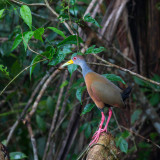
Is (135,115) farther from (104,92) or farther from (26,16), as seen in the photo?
(26,16)

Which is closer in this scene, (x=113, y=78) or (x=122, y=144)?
(x=113, y=78)

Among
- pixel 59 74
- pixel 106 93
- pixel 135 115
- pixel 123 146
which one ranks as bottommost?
pixel 135 115

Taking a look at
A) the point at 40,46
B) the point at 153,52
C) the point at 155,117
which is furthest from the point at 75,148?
the point at 153,52

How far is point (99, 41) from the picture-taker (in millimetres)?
Result: 4289

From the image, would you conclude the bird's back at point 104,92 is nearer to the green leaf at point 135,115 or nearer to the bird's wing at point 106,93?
the bird's wing at point 106,93

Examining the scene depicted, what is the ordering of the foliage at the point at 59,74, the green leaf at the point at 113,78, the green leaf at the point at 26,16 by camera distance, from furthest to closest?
the green leaf at the point at 113,78
the foliage at the point at 59,74
the green leaf at the point at 26,16

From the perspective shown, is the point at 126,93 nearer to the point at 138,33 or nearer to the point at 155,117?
the point at 155,117

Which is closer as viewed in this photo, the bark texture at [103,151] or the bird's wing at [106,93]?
the bark texture at [103,151]

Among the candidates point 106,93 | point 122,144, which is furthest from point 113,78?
point 122,144

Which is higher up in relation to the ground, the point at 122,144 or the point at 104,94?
the point at 104,94

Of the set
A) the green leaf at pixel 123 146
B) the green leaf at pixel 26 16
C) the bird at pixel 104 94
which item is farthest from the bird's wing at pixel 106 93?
the green leaf at pixel 26 16

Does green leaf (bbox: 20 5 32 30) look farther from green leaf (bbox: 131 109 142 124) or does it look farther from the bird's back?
green leaf (bbox: 131 109 142 124)

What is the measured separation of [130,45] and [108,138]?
2868 millimetres

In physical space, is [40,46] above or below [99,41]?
above
